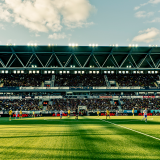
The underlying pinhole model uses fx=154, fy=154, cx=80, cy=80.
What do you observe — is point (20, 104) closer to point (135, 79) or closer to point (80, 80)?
point (80, 80)

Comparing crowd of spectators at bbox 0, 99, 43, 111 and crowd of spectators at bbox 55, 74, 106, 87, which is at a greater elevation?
crowd of spectators at bbox 55, 74, 106, 87

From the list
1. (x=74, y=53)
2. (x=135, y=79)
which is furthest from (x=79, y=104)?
(x=135, y=79)

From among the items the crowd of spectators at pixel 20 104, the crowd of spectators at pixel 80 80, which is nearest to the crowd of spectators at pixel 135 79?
the crowd of spectators at pixel 80 80

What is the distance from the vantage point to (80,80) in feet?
185

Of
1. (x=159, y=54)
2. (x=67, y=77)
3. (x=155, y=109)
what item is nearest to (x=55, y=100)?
(x=67, y=77)

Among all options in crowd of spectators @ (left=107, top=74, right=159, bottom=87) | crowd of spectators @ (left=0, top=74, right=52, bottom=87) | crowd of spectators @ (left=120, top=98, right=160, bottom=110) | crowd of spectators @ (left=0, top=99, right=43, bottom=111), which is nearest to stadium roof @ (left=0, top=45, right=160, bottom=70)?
crowd of spectators @ (left=0, top=74, right=52, bottom=87)

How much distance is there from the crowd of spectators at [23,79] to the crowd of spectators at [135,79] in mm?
25412

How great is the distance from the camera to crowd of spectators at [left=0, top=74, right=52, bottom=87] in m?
52.4

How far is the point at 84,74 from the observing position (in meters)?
60.1

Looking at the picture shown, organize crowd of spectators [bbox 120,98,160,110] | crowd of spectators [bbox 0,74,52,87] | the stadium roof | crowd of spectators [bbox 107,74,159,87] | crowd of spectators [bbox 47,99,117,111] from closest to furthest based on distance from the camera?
crowd of spectators [bbox 47,99,117,111], crowd of spectators [bbox 120,98,160,110], the stadium roof, crowd of spectators [bbox 0,74,52,87], crowd of spectators [bbox 107,74,159,87]

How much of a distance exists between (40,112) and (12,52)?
72.7 feet

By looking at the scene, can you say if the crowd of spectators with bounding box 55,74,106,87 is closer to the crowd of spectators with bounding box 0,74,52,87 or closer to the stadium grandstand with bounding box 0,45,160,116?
the stadium grandstand with bounding box 0,45,160,116

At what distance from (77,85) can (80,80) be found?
3134mm

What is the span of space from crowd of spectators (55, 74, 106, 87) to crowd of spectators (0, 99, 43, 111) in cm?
1039
